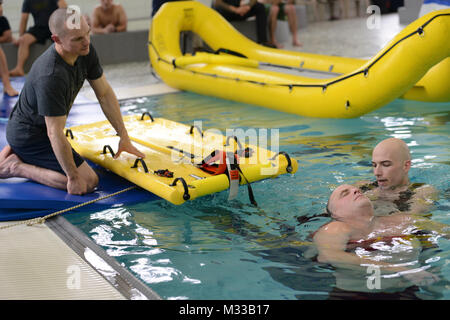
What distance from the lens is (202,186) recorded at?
296 centimetres

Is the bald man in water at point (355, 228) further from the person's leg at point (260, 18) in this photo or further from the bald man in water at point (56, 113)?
the person's leg at point (260, 18)

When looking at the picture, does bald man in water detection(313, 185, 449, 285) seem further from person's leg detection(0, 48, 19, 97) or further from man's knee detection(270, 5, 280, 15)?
man's knee detection(270, 5, 280, 15)

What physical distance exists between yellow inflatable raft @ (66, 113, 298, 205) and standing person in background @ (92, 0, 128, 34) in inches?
207

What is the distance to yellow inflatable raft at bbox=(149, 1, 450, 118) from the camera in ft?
13.6

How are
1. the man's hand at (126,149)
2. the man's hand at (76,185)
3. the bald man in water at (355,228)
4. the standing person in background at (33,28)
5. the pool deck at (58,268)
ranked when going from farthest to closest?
the standing person in background at (33,28)
the man's hand at (126,149)
the man's hand at (76,185)
the bald man in water at (355,228)
the pool deck at (58,268)

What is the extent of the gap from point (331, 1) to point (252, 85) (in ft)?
30.0

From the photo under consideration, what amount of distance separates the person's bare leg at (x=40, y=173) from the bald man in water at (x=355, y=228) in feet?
4.74

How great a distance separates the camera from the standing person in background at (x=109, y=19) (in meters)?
9.02

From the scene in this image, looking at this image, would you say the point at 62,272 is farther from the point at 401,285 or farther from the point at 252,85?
the point at 252,85

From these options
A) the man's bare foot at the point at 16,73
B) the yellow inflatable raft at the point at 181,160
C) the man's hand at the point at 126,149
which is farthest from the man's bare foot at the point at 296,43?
the man's hand at the point at 126,149

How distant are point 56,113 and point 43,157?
43 cm

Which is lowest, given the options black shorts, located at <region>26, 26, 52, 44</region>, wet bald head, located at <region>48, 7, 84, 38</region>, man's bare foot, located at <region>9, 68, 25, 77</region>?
man's bare foot, located at <region>9, 68, 25, 77</region>

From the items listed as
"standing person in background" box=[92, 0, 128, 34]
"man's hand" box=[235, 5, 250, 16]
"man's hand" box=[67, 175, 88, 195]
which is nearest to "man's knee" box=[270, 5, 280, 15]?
"man's hand" box=[235, 5, 250, 16]

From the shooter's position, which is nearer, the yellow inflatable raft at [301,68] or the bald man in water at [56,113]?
the bald man in water at [56,113]
